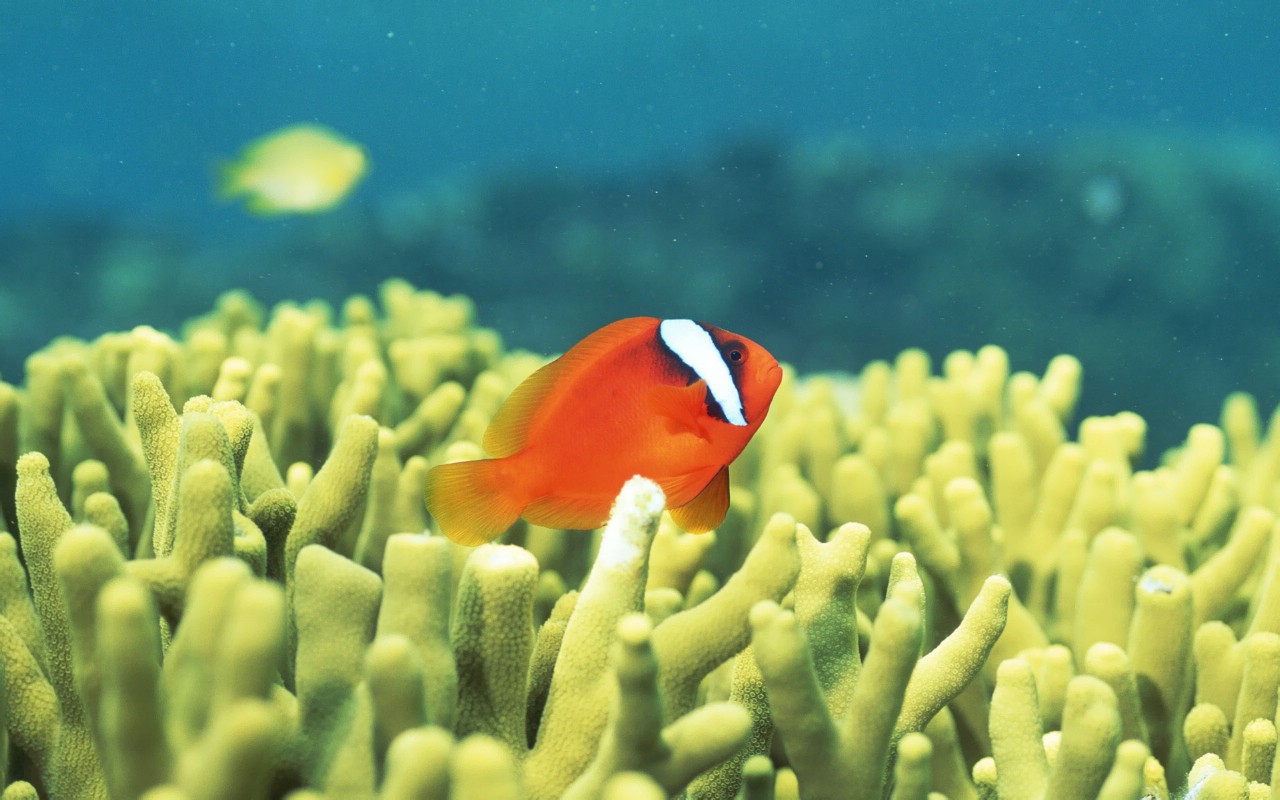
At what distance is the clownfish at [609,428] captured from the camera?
5.50ft

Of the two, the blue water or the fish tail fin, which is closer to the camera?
the fish tail fin

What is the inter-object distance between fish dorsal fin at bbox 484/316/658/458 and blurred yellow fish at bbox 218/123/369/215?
676 cm

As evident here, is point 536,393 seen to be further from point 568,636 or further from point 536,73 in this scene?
point 536,73

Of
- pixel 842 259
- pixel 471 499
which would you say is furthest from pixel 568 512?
pixel 842 259

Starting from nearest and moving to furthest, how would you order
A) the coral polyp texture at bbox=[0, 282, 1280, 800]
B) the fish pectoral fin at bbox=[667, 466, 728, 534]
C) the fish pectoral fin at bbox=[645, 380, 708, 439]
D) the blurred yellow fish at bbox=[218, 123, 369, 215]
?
the coral polyp texture at bbox=[0, 282, 1280, 800] → the fish pectoral fin at bbox=[645, 380, 708, 439] → the fish pectoral fin at bbox=[667, 466, 728, 534] → the blurred yellow fish at bbox=[218, 123, 369, 215]

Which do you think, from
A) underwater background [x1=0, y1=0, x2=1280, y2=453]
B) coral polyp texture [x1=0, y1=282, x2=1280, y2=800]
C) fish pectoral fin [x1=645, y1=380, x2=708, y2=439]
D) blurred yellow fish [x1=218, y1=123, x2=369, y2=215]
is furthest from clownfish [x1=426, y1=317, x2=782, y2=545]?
blurred yellow fish [x1=218, y1=123, x2=369, y2=215]

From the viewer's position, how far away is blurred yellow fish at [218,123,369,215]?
7.73 metres

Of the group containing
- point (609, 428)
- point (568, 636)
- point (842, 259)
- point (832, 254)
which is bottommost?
point (568, 636)

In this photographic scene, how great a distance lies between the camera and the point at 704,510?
1.82m

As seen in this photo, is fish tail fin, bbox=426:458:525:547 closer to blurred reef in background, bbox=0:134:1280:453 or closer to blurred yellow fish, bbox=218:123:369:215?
blurred yellow fish, bbox=218:123:369:215

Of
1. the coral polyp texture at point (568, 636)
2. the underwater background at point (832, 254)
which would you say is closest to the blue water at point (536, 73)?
the underwater background at point (832, 254)

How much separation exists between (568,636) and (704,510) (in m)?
0.53

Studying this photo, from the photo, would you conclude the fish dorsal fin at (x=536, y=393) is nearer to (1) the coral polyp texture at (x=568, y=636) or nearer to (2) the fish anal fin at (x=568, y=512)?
(2) the fish anal fin at (x=568, y=512)

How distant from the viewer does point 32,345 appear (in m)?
12.4
